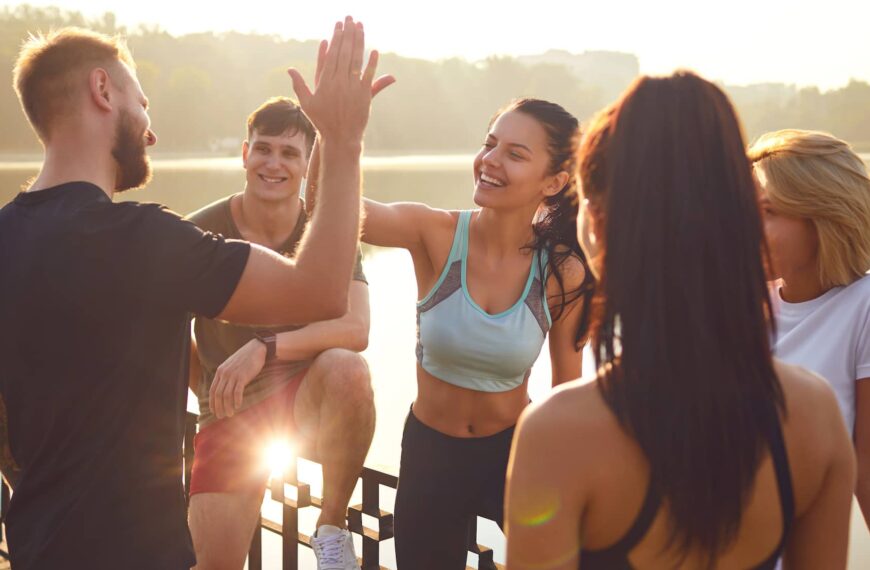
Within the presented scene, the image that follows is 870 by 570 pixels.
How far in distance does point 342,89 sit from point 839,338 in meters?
1.43

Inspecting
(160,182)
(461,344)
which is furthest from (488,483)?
(160,182)

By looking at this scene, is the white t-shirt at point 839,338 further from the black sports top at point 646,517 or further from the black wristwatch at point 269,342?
the black wristwatch at point 269,342

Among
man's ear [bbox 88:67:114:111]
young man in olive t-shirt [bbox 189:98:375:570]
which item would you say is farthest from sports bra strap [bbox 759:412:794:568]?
young man in olive t-shirt [bbox 189:98:375:570]

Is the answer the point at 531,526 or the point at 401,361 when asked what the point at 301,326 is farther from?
the point at 401,361

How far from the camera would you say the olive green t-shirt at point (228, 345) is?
315 centimetres

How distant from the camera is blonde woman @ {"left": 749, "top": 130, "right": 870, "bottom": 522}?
6.97ft

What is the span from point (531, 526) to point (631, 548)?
0.15 meters

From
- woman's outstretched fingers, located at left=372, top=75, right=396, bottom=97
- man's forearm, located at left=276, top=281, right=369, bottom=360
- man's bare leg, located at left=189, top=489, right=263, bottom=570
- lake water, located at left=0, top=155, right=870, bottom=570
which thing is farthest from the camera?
lake water, located at left=0, top=155, right=870, bottom=570

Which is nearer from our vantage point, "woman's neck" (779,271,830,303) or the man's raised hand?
the man's raised hand

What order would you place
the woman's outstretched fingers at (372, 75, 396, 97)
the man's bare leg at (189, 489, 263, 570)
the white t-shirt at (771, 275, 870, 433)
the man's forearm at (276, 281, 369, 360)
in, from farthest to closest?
1. the man's bare leg at (189, 489, 263, 570)
2. the man's forearm at (276, 281, 369, 360)
3. the white t-shirt at (771, 275, 870, 433)
4. the woman's outstretched fingers at (372, 75, 396, 97)

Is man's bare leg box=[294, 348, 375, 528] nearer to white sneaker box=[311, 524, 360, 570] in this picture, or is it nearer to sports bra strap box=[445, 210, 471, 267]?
white sneaker box=[311, 524, 360, 570]

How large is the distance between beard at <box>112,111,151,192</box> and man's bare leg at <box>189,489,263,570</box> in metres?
1.65

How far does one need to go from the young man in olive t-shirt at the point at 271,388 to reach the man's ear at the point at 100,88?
43.6 inches

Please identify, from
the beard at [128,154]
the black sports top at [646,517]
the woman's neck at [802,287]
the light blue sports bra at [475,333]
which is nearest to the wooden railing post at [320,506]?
the light blue sports bra at [475,333]
